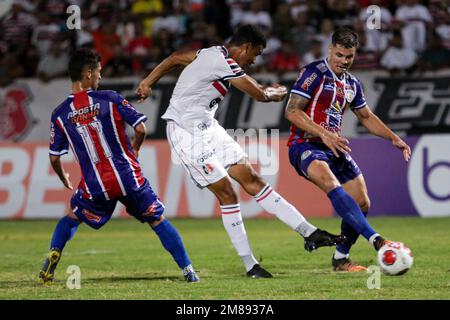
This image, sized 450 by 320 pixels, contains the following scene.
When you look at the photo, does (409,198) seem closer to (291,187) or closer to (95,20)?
(291,187)

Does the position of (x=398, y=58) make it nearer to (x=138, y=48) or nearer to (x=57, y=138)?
(x=138, y=48)

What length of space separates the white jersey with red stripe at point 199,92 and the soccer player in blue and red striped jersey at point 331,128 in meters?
0.74

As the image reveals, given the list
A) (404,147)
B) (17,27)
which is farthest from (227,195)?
(17,27)

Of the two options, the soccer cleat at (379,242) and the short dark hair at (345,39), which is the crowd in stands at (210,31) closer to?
the short dark hair at (345,39)

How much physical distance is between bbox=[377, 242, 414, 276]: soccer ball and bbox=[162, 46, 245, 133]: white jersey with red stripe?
7.44 feet

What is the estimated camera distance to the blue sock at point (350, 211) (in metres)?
8.39

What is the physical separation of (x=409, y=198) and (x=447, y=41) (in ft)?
10.7

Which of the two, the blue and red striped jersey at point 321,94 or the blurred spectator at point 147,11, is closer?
the blue and red striped jersey at point 321,94

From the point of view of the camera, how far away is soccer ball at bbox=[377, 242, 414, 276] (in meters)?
7.79

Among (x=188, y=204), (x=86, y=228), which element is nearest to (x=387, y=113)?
(x=188, y=204)

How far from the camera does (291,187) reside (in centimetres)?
1634

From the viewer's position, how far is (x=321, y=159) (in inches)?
352

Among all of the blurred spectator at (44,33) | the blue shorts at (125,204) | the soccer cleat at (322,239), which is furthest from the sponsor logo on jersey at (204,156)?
the blurred spectator at (44,33)

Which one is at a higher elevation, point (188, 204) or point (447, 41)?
point (447, 41)
